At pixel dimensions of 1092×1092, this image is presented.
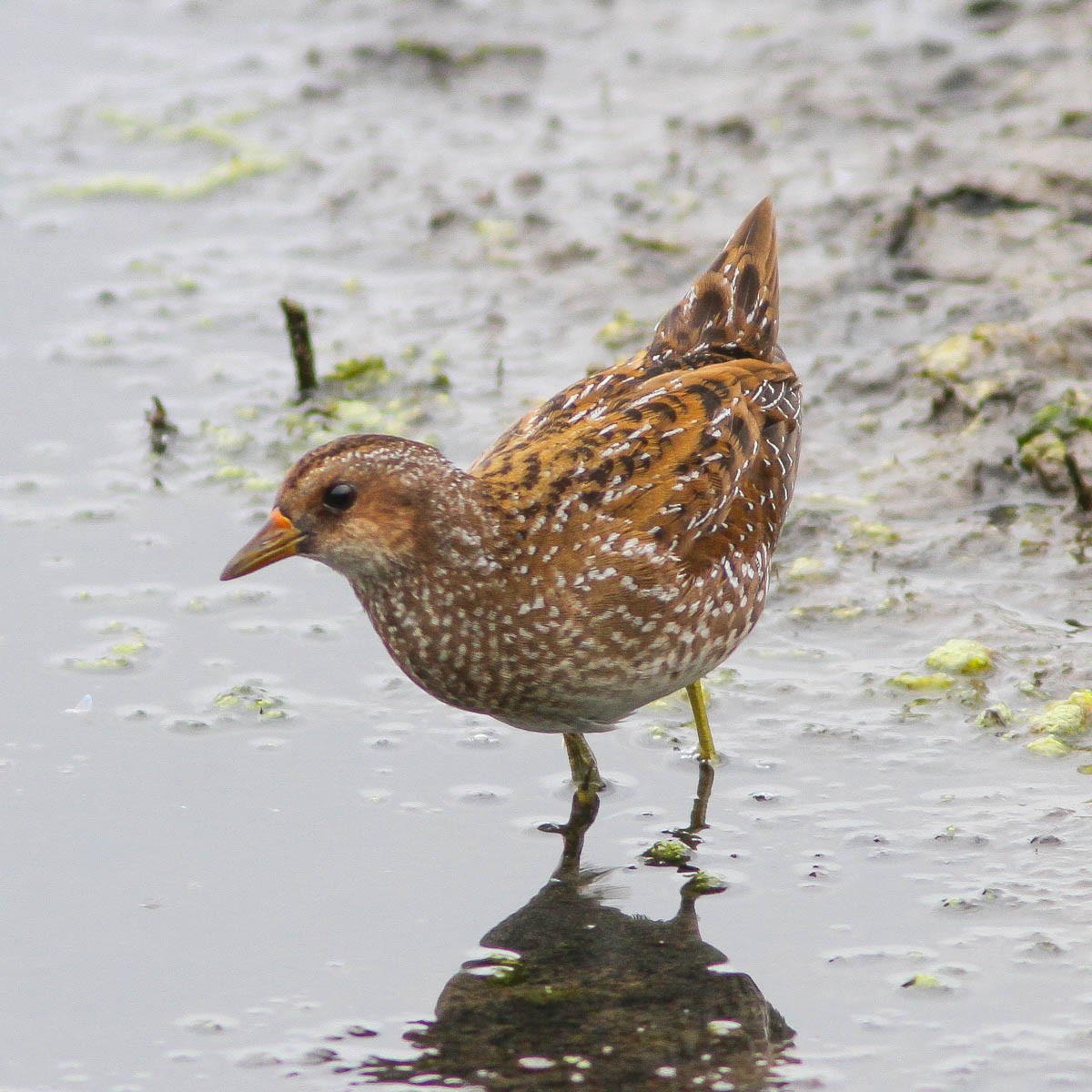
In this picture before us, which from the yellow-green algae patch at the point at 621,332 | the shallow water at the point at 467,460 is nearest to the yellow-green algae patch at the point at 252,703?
the shallow water at the point at 467,460

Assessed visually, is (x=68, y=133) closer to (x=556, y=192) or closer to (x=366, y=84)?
(x=366, y=84)

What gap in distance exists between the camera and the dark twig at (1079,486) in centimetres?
632

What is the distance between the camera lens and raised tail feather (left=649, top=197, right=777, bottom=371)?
5.75 metres

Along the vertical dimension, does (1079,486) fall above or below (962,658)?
above

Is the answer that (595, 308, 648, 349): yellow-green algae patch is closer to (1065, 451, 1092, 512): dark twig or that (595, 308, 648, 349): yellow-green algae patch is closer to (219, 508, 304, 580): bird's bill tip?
(1065, 451, 1092, 512): dark twig

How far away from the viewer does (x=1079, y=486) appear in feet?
20.8

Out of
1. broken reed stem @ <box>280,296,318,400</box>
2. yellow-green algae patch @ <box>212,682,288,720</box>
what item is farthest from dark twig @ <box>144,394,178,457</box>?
yellow-green algae patch @ <box>212,682,288,720</box>

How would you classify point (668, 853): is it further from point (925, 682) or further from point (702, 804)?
point (925, 682)

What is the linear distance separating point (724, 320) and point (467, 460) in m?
1.73

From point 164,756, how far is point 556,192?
177 inches

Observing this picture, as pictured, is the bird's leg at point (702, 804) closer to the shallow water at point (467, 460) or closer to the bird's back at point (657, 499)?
the shallow water at point (467, 460)

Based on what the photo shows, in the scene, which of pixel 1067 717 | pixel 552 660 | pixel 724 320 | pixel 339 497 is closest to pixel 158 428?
pixel 724 320

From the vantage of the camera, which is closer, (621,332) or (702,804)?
(702,804)

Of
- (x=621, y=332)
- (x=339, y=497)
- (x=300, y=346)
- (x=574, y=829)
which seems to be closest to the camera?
(x=339, y=497)
